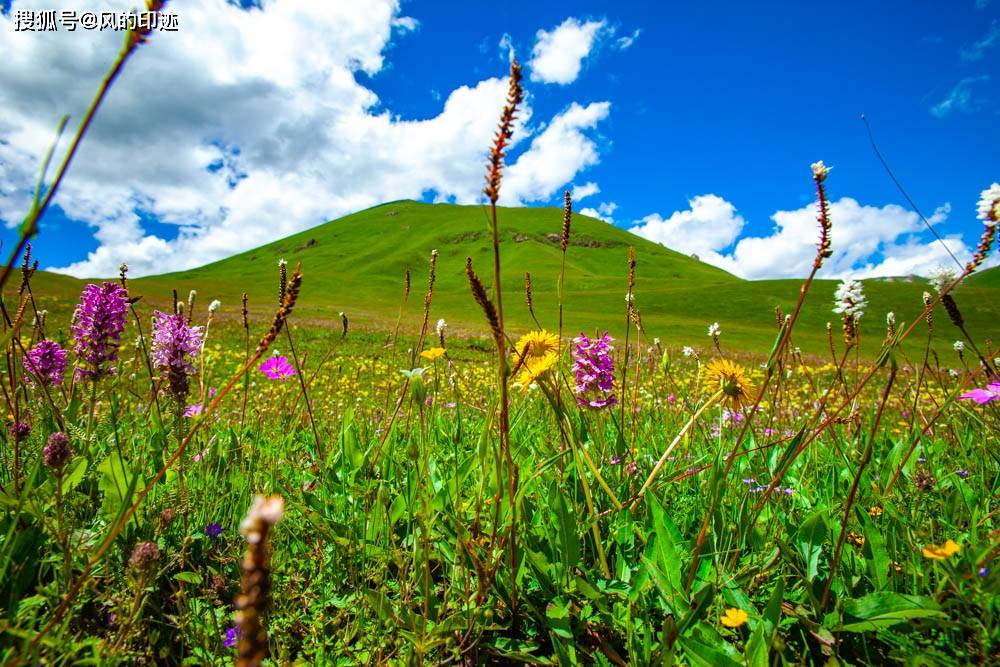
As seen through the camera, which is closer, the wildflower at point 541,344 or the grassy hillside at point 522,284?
the wildflower at point 541,344

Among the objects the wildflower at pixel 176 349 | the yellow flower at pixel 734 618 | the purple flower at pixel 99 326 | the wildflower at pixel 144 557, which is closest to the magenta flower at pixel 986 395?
the yellow flower at pixel 734 618

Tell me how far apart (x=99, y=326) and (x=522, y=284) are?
291 ft

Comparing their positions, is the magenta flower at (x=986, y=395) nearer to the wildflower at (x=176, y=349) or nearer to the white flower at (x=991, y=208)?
the white flower at (x=991, y=208)

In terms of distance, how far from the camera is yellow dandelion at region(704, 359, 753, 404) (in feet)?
5.80

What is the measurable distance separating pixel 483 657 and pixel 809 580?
1.07 metres

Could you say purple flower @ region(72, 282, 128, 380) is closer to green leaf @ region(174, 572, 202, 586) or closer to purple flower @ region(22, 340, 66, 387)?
purple flower @ region(22, 340, 66, 387)

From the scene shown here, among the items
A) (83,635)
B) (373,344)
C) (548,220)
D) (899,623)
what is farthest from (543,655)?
(548,220)

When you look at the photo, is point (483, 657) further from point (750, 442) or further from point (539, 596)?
point (750, 442)

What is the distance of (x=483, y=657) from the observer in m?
1.63

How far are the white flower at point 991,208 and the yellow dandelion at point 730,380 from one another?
78 cm

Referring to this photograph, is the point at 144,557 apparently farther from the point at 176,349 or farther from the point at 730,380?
the point at 730,380

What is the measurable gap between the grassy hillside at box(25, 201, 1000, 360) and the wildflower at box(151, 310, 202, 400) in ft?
73.6

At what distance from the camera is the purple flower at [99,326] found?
2.54 m

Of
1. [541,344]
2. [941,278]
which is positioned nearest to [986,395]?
[941,278]
